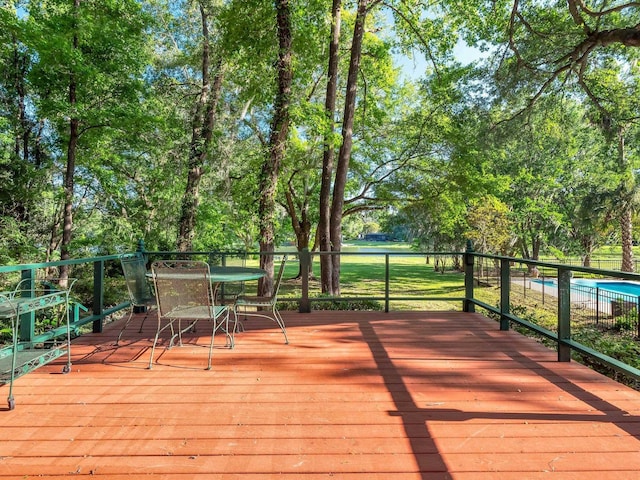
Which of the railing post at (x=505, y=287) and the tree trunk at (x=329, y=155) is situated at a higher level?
the tree trunk at (x=329, y=155)

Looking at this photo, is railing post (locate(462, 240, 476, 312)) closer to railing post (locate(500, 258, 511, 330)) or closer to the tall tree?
railing post (locate(500, 258, 511, 330))

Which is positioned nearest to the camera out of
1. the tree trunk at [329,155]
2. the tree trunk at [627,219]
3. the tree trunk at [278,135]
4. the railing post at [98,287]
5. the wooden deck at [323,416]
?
the wooden deck at [323,416]

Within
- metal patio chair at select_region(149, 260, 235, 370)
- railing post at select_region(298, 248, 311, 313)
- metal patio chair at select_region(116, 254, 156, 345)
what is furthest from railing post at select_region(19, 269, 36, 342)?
railing post at select_region(298, 248, 311, 313)

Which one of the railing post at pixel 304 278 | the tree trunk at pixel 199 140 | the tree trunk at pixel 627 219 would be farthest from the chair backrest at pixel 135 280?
the tree trunk at pixel 627 219

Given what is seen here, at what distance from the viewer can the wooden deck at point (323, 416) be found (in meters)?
1.85

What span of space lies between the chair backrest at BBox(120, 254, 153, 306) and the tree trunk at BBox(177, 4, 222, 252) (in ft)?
22.9

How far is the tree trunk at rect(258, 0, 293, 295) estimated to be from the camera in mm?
6973

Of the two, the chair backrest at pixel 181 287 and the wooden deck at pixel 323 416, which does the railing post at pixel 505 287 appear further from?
the chair backrest at pixel 181 287

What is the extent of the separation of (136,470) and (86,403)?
0.99 metres

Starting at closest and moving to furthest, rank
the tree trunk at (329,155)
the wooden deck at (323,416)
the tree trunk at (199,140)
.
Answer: the wooden deck at (323,416)
the tree trunk at (329,155)
the tree trunk at (199,140)

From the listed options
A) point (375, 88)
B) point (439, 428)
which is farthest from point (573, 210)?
point (439, 428)

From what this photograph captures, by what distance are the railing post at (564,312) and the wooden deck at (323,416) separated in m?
0.17

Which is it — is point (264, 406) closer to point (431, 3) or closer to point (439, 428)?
point (439, 428)

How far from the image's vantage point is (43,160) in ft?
37.9
